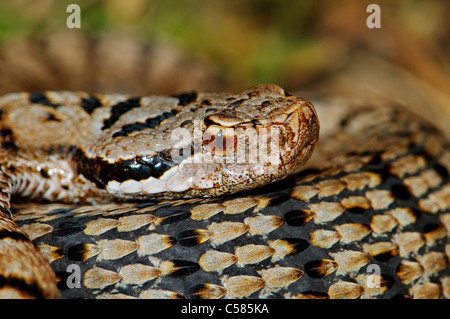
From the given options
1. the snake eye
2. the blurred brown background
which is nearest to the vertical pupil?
the snake eye

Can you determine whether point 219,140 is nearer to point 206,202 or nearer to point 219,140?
point 219,140

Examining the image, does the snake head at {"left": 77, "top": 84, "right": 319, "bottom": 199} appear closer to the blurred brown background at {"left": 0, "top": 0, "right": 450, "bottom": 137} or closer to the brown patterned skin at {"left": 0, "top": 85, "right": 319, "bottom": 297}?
the brown patterned skin at {"left": 0, "top": 85, "right": 319, "bottom": 297}

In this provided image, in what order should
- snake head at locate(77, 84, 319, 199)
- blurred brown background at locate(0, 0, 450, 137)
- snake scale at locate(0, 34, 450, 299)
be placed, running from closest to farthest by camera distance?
snake scale at locate(0, 34, 450, 299) < snake head at locate(77, 84, 319, 199) < blurred brown background at locate(0, 0, 450, 137)

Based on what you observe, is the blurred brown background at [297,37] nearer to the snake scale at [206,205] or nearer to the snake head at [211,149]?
the snake scale at [206,205]

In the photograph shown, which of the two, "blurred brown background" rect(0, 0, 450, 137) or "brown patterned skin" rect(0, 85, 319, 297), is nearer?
"brown patterned skin" rect(0, 85, 319, 297)

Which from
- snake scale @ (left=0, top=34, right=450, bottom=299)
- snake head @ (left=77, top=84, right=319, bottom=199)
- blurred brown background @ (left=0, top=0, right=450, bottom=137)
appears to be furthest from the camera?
blurred brown background @ (left=0, top=0, right=450, bottom=137)

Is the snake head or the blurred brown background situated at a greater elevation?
the blurred brown background

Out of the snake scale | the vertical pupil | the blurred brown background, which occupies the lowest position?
the snake scale

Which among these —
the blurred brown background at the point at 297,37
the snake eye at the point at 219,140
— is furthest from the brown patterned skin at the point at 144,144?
the blurred brown background at the point at 297,37
